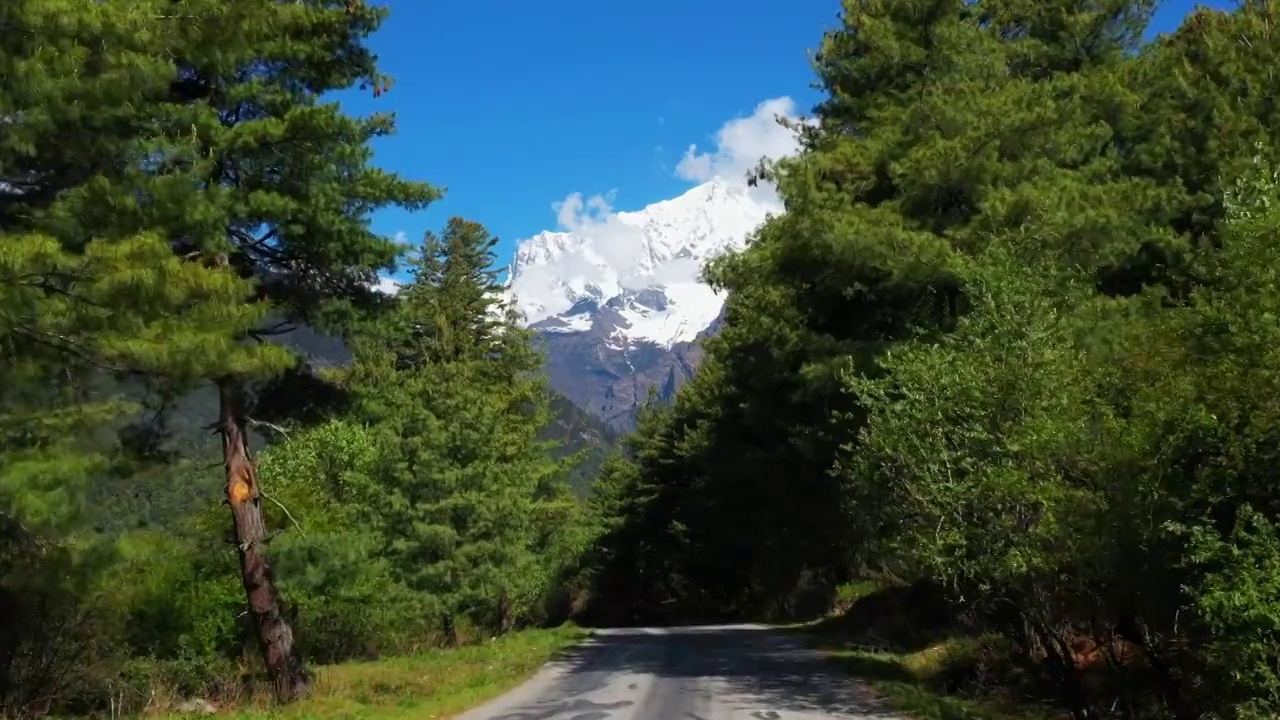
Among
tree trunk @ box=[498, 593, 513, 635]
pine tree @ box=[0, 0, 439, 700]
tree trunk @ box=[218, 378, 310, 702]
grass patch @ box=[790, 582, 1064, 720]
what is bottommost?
grass patch @ box=[790, 582, 1064, 720]

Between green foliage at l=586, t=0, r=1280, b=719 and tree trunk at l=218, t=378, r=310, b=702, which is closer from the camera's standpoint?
green foliage at l=586, t=0, r=1280, b=719

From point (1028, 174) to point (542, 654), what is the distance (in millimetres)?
15592

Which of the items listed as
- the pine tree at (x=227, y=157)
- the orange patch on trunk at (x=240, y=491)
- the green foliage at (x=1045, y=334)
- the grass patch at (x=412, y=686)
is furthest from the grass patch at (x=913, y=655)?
the orange patch on trunk at (x=240, y=491)

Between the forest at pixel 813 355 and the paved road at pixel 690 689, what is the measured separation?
2.23 metres

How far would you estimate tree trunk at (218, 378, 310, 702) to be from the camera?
1517cm

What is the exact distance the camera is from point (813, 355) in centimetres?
1989

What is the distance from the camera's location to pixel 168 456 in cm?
1560

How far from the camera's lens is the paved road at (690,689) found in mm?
14172

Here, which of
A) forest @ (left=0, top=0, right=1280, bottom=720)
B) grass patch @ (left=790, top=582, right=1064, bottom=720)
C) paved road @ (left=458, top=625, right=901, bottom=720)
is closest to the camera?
forest @ (left=0, top=0, right=1280, bottom=720)

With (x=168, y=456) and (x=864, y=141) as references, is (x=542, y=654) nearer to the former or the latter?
(x=168, y=456)

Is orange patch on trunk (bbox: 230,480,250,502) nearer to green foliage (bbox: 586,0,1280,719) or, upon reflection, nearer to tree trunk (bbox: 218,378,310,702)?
tree trunk (bbox: 218,378,310,702)

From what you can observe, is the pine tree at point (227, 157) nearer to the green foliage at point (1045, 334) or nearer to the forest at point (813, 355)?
the forest at point (813, 355)

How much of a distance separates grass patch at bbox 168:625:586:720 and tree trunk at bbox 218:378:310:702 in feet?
1.56

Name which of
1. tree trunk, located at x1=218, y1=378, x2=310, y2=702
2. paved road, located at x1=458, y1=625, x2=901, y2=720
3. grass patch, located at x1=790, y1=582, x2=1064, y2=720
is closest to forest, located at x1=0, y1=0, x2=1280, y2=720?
tree trunk, located at x1=218, y1=378, x2=310, y2=702
